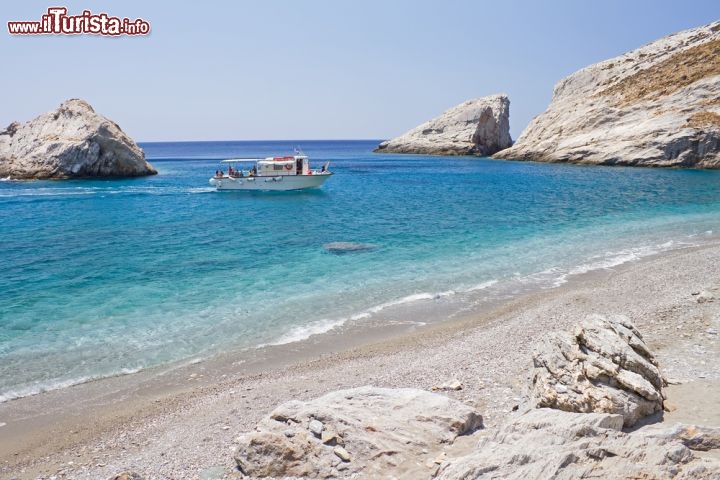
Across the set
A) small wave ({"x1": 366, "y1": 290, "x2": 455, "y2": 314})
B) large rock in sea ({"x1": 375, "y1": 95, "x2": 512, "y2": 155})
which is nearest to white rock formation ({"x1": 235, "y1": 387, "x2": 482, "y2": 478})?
small wave ({"x1": 366, "y1": 290, "x2": 455, "y2": 314})

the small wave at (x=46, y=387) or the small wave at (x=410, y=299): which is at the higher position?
the small wave at (x=410, y=299)

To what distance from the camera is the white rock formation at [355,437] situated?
7078 millimetres

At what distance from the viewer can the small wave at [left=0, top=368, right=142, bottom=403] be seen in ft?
38.6

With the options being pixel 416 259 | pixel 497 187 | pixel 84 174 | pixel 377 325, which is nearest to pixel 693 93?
pixel 497 187

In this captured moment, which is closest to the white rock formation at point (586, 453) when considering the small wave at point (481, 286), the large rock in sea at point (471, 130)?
the small wave at point (481, 286)

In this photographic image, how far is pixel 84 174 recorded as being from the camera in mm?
66312

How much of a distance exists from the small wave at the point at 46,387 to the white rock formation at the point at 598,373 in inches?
383

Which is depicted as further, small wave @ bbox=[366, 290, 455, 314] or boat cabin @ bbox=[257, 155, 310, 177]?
Answer: boat cabin @ bbox=[257, 155, 310, 177]

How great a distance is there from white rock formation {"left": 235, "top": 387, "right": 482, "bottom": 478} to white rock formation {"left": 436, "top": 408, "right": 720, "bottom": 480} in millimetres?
944

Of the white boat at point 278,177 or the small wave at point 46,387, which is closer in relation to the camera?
the small wave at point 46,387

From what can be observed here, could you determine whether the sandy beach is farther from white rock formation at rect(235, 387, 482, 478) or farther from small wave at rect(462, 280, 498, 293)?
small wave at rect(462, 280, 498, 293)

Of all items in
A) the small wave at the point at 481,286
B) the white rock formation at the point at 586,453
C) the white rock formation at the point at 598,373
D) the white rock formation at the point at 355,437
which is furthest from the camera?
the small wave at the point at 481,286

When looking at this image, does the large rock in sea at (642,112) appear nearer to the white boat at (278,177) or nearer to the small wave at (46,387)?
the white boat at (278,177)

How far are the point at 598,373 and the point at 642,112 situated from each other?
7842 centimetres
